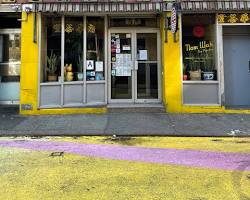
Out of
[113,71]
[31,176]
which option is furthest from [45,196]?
[113,71]

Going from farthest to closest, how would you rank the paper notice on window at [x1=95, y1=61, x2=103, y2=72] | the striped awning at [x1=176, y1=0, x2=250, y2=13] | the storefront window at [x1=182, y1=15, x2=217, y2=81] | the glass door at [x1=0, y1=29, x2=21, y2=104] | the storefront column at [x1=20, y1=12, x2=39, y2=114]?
the glass door at [x1=0, y1=29, x2=21, y2=104]
the paper notice on window at [x1=95, y1=61, x2=103, y2=72]
the storefront window at [x1=182, y1=15, x2=217, y2=81]
the storefront column at [x1=20, y1=12, x2=39, y2=114]
the striped awning at [x1=176, y1=0, x2=250, y2=13]

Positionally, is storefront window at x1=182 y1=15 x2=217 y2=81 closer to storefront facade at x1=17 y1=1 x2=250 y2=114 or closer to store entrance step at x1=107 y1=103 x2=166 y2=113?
storefront facade at x1=17 y1=1 x2=250 y2=114

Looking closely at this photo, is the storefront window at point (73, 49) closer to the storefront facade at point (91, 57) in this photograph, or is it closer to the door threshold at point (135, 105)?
the storefront facade at point (91, 57)

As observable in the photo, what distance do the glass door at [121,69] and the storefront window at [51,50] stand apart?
1.71m

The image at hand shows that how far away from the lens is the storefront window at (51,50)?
11.5m

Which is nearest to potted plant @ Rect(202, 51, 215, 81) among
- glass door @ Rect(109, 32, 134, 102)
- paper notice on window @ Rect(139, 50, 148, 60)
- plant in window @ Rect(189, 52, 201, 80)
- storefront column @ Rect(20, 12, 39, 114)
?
plant in window @ Rect(189, 52, 201, 80)

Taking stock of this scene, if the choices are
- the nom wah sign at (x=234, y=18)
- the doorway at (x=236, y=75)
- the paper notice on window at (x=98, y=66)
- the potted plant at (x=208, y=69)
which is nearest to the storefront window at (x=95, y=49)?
the paper notice on window at (x=98, y=66)

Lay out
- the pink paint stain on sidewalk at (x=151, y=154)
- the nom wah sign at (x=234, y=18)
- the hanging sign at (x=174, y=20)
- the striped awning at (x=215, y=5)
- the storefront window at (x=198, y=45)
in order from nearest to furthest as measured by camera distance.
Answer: the pink paint stain on sidewalk at (x=151, y=154) → the hanging sign at (x=174, y=20) → the striped awning at (x=215, y=5) → the nom wah sign at (x=234, y=18) → the storefront window at (x=198, y=45)

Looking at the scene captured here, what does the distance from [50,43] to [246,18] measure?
629cm

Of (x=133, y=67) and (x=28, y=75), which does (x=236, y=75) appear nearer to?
(x=133, y=67)

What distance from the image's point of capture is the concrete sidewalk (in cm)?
882

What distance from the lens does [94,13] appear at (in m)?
11.4

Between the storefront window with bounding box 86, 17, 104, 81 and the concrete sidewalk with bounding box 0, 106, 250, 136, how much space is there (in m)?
1.58

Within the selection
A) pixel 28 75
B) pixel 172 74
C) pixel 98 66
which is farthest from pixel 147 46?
pixel 28 75
